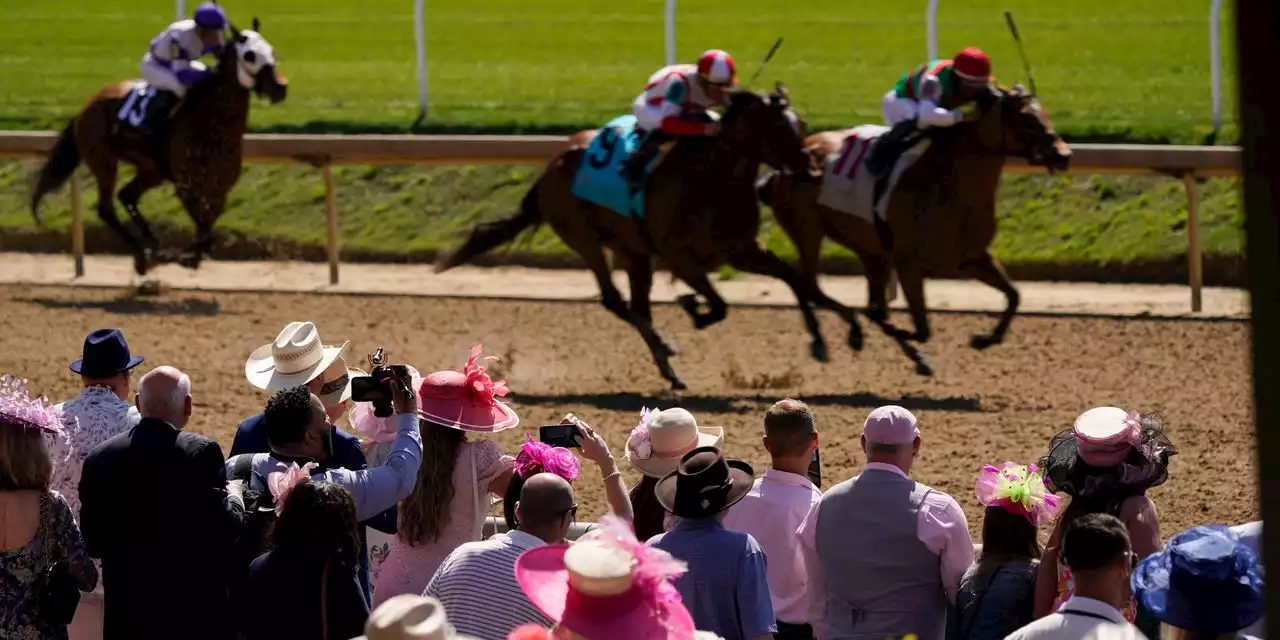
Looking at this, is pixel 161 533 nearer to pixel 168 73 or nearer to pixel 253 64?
pixel 253 64

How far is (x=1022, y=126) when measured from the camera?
8898 millimetres

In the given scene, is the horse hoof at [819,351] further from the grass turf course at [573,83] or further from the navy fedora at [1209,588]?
the navy fedora at [1209,588]

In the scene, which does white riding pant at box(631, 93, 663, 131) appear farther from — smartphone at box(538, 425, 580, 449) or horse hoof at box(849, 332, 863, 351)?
smartphone at box(538, 425, 580, 449)

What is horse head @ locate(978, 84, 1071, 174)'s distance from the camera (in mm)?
8891

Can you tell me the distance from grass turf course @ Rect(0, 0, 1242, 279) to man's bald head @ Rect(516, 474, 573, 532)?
29.9 ft

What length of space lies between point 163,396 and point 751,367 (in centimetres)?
631

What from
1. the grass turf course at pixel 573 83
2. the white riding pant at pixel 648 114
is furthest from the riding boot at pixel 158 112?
the white riding pant at pixel 648 114

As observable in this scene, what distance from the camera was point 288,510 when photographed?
11.2ft

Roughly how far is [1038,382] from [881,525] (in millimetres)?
5600

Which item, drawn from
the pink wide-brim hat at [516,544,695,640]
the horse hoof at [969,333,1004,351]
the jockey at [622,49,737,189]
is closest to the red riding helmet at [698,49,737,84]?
the jockey at [622,49,737,189]

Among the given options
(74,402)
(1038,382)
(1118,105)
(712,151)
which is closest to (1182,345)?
(1038,382)

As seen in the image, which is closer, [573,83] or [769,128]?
[769,128]

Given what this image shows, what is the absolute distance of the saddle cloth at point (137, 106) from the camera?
455 inches

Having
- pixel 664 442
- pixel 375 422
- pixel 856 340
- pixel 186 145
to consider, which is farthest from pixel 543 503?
pixel 186 145
